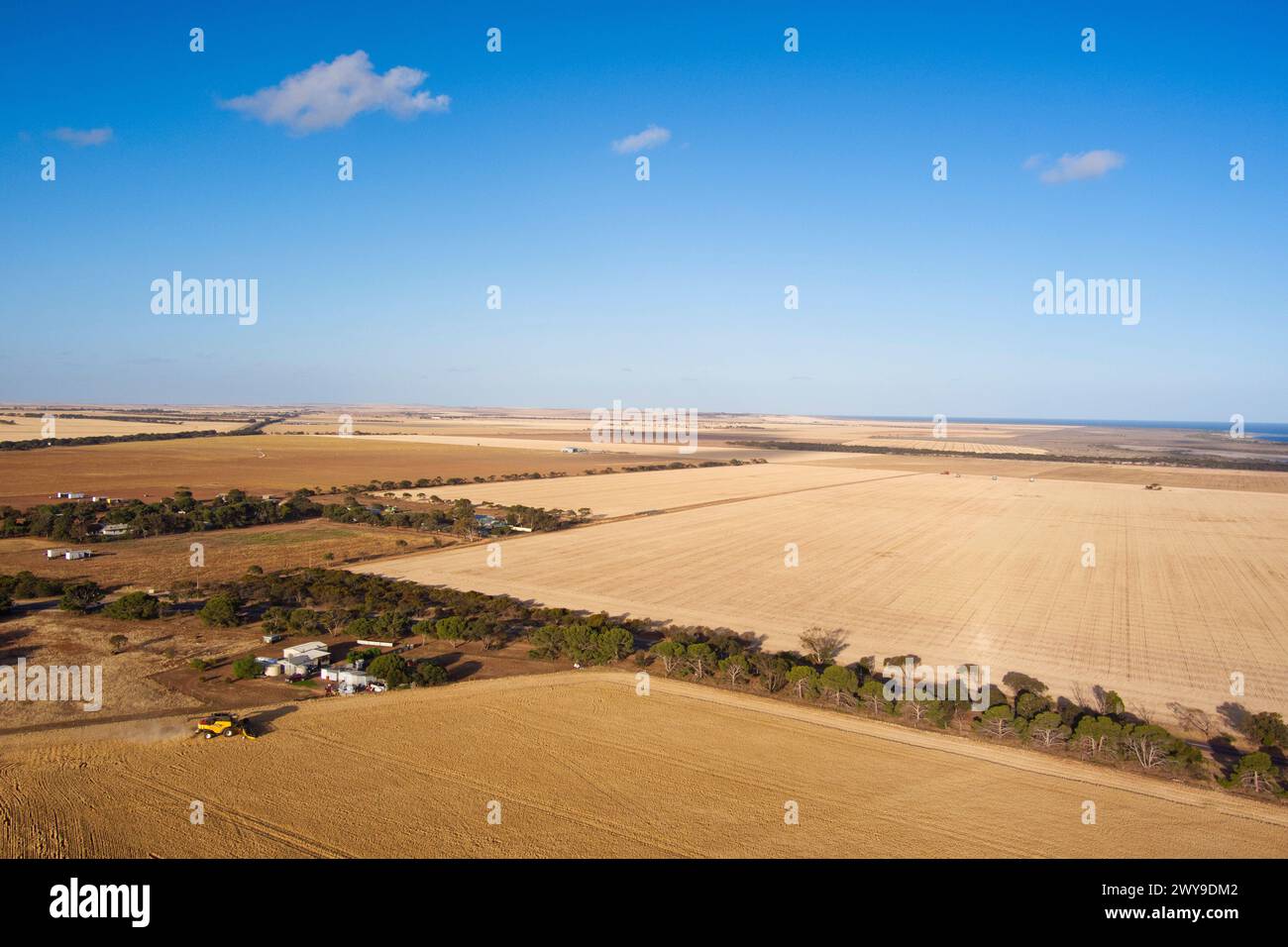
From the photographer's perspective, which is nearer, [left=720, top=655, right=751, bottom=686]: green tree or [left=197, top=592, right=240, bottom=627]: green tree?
[left=720, top=655, right=751, bottom=686]: green tree

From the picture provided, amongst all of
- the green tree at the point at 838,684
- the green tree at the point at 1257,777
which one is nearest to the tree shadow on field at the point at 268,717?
the green tree at the point at 838,684

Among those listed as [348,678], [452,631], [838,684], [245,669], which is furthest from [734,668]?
[245,669]

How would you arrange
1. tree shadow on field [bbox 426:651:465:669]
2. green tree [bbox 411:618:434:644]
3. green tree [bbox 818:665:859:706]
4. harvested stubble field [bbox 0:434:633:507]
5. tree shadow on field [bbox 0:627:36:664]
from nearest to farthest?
green tree [bbox 818:665:859:706] → tree shadow on field [bbox 0:627:36:664] → tree shadow on field [bbox 426:651:465:669] → green tree [bbox 411:618:434:644] → harvested stubble field [bbox 0:434:633:507]

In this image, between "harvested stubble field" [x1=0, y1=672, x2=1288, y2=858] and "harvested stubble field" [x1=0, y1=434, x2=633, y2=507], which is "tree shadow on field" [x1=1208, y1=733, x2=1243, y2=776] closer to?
"harvested stubble field" [x1=0, y1=672, x2=1288, y2=858]

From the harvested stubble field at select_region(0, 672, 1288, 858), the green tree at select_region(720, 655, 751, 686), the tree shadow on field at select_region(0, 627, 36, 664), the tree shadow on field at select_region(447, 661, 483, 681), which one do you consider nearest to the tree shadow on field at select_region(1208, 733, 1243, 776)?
the harvested stubble field at select_region(0, 672, 1288, 858)

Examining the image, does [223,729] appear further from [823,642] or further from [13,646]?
[823,642]
